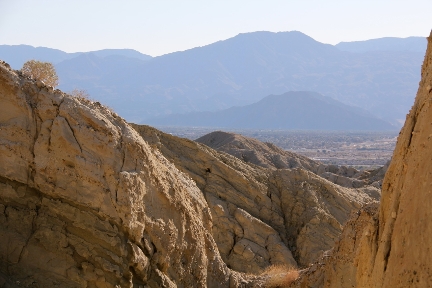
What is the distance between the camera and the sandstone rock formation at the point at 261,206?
2159 centimetres

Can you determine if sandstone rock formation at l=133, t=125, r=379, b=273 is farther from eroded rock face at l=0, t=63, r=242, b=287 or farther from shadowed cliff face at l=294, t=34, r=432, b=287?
shadowed cliff face at l=294, t=34, r=432, b=287

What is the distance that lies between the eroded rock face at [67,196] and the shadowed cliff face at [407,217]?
15.4 feet

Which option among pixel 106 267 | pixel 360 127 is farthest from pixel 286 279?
pixel 360 127

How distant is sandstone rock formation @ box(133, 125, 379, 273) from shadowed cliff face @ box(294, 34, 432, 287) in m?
13.3

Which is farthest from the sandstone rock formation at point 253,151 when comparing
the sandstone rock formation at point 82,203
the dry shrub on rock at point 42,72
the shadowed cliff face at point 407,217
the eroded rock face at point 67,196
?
the shadowed cliff face at point 407,217

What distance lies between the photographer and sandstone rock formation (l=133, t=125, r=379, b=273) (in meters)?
21.6

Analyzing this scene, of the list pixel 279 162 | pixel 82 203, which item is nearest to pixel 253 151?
pixel 279 162

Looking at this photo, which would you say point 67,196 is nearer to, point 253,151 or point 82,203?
point 82,203

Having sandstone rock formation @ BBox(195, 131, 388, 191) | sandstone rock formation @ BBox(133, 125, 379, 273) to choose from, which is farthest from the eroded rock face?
sandstone rock formation @ BBox(195, 131, 388, 191)

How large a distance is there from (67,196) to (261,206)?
611 inches

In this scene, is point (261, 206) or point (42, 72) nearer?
point (42, 72)

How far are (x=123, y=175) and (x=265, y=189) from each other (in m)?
16.0

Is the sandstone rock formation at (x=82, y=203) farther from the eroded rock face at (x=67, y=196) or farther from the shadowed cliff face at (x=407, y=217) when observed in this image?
the shadowed cliff face at (x=407, y=217)

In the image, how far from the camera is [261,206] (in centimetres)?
2498
